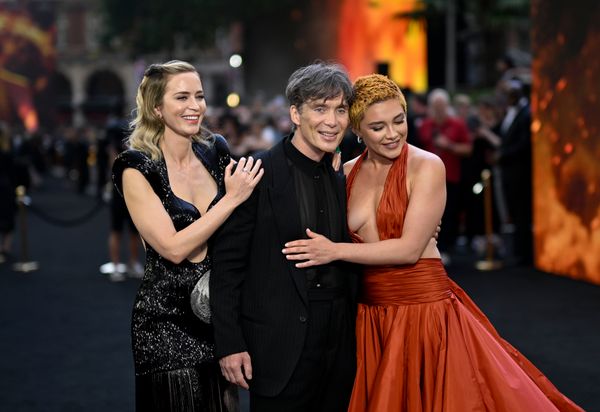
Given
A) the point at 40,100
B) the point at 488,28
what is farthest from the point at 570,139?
the point at 40,100

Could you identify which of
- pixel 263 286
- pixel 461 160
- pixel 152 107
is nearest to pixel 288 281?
pixel 263 286

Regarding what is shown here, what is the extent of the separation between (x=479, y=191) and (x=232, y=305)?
8.62 m

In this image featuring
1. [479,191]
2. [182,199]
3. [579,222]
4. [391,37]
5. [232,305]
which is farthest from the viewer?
[391,37]

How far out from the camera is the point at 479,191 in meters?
11.6

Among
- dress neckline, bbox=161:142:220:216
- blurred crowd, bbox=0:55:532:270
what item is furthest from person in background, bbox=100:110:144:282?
dress neckline, bbox=161:142:220:216

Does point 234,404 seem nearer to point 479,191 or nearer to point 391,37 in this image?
point 479,191

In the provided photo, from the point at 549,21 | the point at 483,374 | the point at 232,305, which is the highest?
the point at 549,21

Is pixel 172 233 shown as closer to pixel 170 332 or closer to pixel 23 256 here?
pixel 170 332

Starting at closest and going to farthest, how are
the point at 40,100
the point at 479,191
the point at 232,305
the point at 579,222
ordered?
the point at 232,305 → the point at 579,222 → the point at 479,191 → the point at 40,100

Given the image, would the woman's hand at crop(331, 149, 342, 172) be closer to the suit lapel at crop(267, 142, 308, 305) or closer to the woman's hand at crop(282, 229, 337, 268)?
the suit lapel at crop(267, 142, 308, 305)

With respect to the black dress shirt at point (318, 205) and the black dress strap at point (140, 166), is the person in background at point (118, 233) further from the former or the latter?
the black dress shirt at point (318, 205)

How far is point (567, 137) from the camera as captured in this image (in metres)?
10.1

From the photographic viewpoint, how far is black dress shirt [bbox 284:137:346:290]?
346cm

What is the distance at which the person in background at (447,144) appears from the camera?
10.9 m
